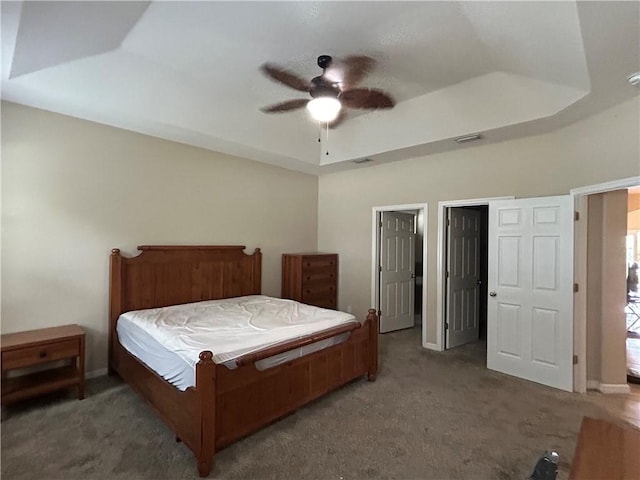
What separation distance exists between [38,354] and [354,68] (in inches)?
147

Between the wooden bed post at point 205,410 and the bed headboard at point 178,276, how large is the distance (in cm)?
205

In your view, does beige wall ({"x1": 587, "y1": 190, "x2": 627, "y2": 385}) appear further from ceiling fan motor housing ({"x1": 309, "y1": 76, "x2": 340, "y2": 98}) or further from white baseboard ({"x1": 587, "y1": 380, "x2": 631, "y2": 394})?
ceiling fan motor housing ({"x1": 309, "y1": 76, "x2": 340, "y2": 98})

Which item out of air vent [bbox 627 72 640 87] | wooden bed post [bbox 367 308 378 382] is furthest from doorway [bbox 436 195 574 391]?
wooden bed post [bbox 367 308 378 382]

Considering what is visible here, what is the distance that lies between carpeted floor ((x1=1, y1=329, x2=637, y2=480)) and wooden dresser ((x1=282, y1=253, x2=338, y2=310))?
207 centimetres

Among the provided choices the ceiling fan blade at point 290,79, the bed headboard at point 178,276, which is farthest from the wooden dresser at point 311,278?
the ceiling fan blade at point 290,79

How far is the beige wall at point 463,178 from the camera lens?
9.78ft

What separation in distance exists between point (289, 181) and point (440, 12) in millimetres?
3551

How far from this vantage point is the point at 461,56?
9.80 feet

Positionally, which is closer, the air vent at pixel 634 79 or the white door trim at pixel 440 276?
the air vent at pixel 634 79

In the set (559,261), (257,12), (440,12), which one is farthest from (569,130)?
(257,12)

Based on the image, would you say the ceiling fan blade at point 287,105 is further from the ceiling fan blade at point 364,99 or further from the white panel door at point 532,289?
the white panel door at point 532,289

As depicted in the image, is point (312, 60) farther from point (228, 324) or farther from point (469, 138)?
point (228, 324)

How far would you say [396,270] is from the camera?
560cm

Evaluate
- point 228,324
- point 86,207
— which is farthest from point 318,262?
point 86,207
